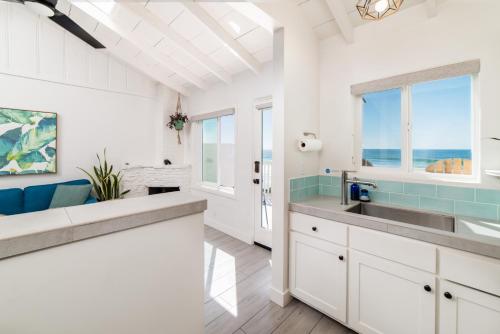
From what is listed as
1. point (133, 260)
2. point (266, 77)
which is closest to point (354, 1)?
point (266, 77)

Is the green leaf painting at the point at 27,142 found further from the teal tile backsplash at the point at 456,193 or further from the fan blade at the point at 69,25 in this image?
the teal tile backsplash at the point at 456,193

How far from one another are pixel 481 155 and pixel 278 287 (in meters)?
1.86

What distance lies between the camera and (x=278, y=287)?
6.38 feet

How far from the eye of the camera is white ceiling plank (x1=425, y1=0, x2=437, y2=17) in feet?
5.36

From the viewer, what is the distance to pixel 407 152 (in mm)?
1936

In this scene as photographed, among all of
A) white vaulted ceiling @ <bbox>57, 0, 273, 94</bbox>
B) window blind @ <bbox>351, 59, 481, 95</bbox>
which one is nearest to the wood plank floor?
window blind @ <bbox>351, 59, 481, 95</bbox>

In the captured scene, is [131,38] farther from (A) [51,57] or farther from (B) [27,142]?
(B) [27,142]

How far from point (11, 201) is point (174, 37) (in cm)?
289

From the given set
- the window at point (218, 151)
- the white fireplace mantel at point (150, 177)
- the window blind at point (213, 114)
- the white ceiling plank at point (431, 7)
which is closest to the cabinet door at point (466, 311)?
the white ceiling plank at point (431, 7)

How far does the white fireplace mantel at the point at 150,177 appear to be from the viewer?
3.91 m

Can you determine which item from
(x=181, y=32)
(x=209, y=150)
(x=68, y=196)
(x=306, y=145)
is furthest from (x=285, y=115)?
(x=68, y=196)

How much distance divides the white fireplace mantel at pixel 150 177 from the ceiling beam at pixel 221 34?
2.37 m

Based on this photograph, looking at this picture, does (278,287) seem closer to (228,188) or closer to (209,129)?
(228,188)

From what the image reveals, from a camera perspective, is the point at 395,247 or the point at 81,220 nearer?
the point at 81,220
